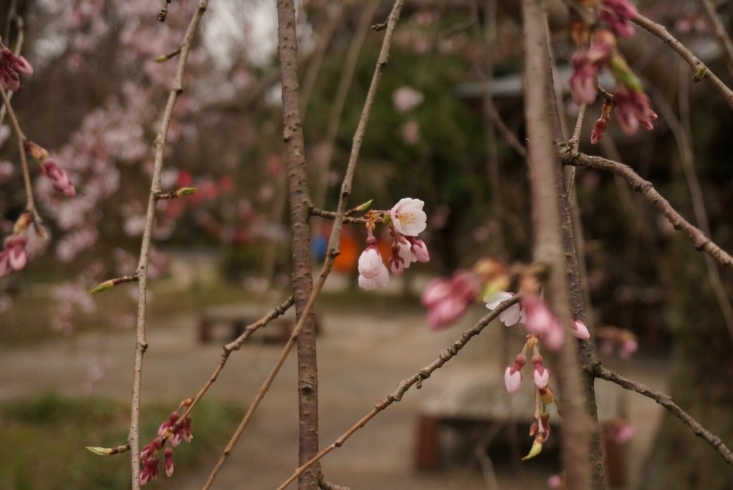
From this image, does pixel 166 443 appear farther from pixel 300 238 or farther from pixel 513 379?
pixel 513 379

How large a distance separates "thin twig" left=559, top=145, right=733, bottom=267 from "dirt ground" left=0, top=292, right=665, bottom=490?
1708mm

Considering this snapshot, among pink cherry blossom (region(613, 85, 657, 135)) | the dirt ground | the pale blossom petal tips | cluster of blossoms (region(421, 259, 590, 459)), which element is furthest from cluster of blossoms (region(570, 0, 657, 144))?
the dirt ground

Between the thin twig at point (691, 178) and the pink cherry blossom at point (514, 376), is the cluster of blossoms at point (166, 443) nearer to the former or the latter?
the pink cherry blossom at point (514, 376)

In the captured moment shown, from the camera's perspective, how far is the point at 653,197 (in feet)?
2.01

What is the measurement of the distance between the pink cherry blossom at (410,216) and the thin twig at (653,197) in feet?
0.52

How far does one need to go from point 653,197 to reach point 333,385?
5.25 m

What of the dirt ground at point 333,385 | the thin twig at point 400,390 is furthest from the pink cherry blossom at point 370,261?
the dirt ground at point 333,385

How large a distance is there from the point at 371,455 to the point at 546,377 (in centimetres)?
356

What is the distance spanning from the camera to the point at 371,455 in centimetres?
403

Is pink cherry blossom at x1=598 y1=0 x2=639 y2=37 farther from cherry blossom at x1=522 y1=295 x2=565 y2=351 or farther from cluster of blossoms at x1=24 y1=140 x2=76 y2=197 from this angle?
cluster of blossoms at x1=24 y1=140 x2=76 y2=197

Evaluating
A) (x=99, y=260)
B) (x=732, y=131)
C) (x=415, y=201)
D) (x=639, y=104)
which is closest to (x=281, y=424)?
(x=99, y=260)

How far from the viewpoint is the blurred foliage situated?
133 inches

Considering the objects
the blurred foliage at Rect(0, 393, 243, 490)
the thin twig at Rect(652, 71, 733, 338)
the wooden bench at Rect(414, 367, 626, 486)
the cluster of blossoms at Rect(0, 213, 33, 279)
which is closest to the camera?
the cluster of blossoms at Rect(0, 213, 33, 279)

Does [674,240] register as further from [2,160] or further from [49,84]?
[49,84]
